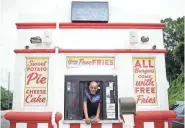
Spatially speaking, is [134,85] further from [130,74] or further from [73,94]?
[73,94]

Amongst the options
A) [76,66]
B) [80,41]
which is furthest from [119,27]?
[76,66]

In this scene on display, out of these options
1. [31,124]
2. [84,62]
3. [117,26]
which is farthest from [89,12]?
[31,124]

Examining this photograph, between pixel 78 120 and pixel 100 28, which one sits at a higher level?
pixel 100 28

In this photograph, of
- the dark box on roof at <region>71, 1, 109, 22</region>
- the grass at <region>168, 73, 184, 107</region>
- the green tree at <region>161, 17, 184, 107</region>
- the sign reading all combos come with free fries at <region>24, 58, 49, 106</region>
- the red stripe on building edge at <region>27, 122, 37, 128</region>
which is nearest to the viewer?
the red stripe on building edge at <region>27, 122, 37, 128</region>

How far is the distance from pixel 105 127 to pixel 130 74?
2.97 feet

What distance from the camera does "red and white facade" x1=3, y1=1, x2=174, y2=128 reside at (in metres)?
4.19

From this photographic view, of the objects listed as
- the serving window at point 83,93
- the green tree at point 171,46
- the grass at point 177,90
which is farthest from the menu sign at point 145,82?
the green tree at point 171,46

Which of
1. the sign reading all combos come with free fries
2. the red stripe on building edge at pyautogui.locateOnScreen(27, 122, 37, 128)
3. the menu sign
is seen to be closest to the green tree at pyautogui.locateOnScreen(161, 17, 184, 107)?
the menu sign

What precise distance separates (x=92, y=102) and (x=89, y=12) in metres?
1.43

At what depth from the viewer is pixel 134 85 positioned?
4277mm

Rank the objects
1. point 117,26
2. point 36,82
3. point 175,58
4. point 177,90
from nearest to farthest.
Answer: point 36,82 → point 117,26 → point 175,58 → point 177,90

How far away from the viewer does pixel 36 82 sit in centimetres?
428

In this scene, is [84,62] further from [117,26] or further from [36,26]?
[36,26]

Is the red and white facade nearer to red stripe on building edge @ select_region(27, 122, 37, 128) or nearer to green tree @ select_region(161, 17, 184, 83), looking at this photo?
red stripe on building edge @ select_region(27, 122, 37, 128)
